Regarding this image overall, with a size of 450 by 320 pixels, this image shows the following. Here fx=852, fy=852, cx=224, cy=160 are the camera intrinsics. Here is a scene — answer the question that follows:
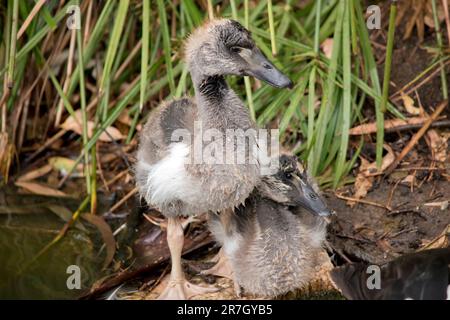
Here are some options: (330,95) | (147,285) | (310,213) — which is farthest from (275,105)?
(147,285)

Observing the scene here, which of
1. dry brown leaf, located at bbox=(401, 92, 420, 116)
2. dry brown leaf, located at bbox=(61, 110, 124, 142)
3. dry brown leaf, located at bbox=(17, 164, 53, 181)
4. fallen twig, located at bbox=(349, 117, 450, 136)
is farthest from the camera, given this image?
dry brown leaf, located at bbox=(61, 110, 124, 142)

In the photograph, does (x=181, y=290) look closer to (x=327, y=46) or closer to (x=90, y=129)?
(x=90, y=129)

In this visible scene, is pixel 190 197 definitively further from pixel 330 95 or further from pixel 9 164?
pixel 9 164

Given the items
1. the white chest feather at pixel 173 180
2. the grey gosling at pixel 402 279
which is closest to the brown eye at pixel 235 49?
the white chest feather at pixel 173 180

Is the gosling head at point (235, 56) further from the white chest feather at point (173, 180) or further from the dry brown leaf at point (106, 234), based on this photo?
the dry brown leaf at point (106, 234)

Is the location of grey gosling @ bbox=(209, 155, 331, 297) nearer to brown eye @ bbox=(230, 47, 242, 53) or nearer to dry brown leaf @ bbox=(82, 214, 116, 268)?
brown eye @ bbox=(230, 47, 242, 53)

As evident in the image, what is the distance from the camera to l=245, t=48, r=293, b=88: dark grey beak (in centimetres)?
358

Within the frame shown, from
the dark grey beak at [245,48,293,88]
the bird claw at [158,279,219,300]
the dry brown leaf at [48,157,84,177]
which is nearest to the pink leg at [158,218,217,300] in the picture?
the bird claw at [158,279,219,300]

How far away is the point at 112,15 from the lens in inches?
201

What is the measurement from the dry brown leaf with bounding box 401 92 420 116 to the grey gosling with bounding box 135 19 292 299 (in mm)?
1395

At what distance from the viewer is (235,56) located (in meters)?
3.59

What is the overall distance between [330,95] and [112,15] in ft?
4.89

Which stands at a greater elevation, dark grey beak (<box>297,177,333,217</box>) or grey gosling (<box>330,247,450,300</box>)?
dark grey beak (<box>297,177,333,217</box>)

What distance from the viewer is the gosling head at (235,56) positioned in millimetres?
3586
